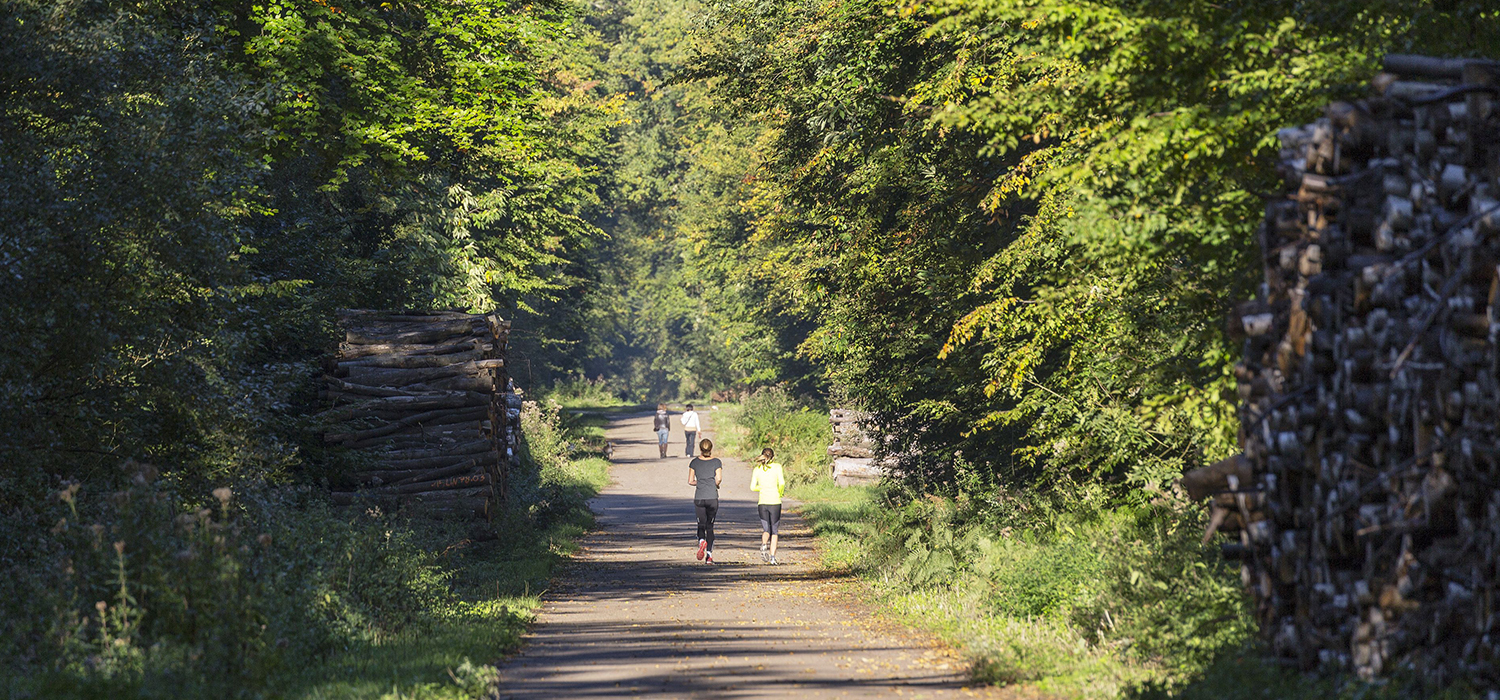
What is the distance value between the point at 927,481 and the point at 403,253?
9856 millimetres

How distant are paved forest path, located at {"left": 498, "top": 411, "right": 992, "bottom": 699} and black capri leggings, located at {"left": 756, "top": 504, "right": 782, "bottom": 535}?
0.63 metres

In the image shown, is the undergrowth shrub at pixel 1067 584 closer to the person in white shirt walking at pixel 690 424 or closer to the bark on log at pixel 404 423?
the bark on log at pixel 404 423

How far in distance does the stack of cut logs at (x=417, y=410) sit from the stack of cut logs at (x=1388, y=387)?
12.1m

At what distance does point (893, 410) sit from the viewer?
2148 cm

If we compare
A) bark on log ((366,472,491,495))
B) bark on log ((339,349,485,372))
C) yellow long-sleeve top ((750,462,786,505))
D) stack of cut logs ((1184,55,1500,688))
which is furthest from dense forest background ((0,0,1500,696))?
yellow long-sleeve top ((750,462,786,505))

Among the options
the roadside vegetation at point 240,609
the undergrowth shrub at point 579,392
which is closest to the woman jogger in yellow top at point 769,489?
the roadside vegetation at point 240,609

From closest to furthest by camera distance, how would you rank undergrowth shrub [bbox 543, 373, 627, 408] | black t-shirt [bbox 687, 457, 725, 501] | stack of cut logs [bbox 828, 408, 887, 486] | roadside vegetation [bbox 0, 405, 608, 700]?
roadside vegetation [bbox 0, 405, 608, 700] → black t-shirt [bbox 687, 457, 725, 501] → stack of cut logs [bbox 828, 408, 887, 486] → undergrowth shrub [bbox 543, 373, 627, 408]

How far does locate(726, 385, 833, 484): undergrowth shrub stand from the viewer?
3641 cm

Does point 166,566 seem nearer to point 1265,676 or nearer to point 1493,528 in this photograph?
point 1265,676

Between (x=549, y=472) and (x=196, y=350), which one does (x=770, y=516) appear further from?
(x=549, y=472)

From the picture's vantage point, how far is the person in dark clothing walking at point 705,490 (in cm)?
1884

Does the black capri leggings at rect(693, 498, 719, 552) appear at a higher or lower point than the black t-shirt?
lower

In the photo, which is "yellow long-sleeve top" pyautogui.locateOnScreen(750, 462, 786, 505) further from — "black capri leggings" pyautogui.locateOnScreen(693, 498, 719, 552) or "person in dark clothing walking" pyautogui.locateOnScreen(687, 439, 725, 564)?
"black capri leggings" pyautogui.locateOnScreen(693, 498, 719, 552)

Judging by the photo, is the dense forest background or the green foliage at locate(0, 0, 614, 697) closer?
the green foliage at locate(0, 0, 614, 697)
